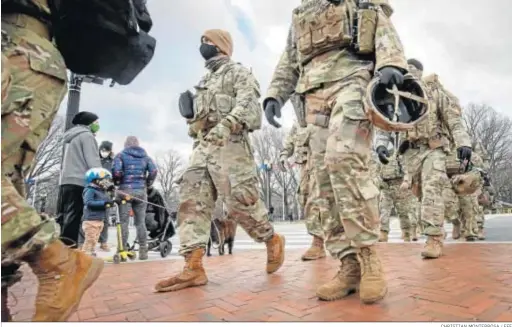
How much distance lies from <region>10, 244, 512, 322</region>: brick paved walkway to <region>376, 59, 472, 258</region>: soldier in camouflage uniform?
1.86ft

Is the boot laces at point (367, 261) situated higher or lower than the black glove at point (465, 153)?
lower

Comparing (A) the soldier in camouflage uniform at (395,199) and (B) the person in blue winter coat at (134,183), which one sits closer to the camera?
(B) the person in blue winter coat at (134,183)

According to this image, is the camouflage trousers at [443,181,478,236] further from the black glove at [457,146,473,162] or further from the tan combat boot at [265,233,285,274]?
the tan combat boot at [265,233,285,274]

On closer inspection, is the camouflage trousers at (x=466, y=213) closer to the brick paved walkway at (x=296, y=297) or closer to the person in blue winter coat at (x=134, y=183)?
the brick paved walkway at (x=296, y=297)

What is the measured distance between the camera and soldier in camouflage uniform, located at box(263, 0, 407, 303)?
206 centimetres

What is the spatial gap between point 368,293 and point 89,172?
3.48 m

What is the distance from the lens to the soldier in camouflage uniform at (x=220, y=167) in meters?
2.71

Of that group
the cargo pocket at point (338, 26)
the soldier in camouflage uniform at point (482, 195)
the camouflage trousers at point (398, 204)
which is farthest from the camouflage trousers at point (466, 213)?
the cargo pocket at point (338, 26)

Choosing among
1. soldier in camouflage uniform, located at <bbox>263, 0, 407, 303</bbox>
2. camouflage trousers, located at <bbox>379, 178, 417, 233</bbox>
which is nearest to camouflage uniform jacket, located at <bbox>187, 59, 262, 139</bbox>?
soldier in camouflage uniform, located at <bbox>263, 0, 407, 303</bbox>

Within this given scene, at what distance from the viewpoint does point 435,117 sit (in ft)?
13.8

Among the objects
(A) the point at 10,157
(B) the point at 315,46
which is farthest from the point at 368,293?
(A) the point at 10,157

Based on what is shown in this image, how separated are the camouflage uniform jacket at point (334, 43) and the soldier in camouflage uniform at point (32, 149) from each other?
59.5 inches

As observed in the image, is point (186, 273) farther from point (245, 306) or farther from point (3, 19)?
point (3, 19)

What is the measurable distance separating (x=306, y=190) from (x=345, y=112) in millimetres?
2765
